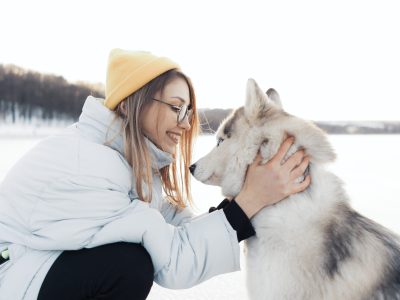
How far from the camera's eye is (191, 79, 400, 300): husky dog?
1438 millimetres

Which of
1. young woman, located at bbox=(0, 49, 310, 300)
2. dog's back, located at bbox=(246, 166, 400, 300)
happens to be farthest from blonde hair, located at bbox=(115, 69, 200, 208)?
dog's back, located at bbox=(246, 166, 400, 300)

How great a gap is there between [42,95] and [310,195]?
28.0m

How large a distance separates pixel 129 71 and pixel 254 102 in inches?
21.5

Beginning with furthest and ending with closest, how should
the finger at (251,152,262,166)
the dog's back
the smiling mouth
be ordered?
the smiling mouth < the finger at (251,152,262,166) < the dog's back

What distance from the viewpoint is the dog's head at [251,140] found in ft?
5.24

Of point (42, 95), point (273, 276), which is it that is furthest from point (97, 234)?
point (42, 95)

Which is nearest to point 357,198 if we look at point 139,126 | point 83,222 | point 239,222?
point 239,222

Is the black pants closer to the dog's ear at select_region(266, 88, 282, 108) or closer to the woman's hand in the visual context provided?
the woman's hand

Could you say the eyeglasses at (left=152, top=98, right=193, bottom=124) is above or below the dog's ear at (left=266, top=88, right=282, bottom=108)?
below

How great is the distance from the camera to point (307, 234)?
4.97 feet

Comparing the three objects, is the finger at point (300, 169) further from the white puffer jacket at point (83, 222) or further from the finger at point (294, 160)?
the white puffer jacket at point (83, 222)

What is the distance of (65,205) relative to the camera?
5.09ft

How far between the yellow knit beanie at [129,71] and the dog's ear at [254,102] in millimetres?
387

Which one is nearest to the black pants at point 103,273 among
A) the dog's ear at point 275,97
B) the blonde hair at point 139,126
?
the blonde hair at point 139,126
